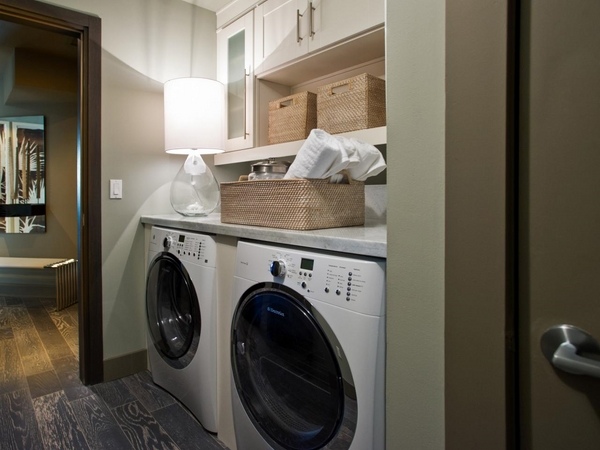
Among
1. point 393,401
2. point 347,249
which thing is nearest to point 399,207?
point 347,249

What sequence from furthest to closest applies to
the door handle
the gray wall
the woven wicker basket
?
the woven wicker basket → the gray wall → the door handle

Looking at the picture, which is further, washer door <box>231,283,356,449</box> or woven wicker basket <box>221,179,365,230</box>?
woven wicker basket <box>221,179,365,230</box>

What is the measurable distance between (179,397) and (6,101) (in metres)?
3.91

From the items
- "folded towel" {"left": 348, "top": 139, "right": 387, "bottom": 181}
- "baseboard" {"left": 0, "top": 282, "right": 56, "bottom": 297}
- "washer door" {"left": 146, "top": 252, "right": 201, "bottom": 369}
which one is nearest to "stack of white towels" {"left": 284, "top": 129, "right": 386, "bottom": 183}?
"folded towel" {"left": 348, "top": 139, "right": 387, "bottom": 181}

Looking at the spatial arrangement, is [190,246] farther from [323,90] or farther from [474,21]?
[474,21]

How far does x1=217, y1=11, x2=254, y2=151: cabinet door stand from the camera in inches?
89.0

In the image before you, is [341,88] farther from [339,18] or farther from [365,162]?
[365,162]

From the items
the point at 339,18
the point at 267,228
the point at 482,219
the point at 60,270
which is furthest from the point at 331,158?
the point at 60,270

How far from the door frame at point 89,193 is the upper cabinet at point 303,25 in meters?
0.90

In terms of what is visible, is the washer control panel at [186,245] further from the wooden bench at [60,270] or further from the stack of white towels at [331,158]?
the wooden bench at [60,270]

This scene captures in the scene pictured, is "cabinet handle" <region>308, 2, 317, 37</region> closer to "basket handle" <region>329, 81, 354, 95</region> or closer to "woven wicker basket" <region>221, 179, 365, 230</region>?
"basket handle" <region>329, 81, 354, 95</region>

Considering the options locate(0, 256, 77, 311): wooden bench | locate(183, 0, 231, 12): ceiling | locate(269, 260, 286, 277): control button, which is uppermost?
locate(183, 0, 231, 12): ceiling

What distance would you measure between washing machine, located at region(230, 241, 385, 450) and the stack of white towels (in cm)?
29

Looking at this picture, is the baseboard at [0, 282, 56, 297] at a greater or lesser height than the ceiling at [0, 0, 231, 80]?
lesser
